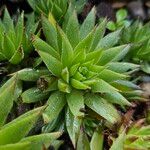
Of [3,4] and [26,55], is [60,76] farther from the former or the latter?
[3,4]

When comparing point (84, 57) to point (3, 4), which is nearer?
point (84, 57)

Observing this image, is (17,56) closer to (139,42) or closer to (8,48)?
(8,48)

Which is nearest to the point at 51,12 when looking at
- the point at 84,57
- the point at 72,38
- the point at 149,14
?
the point at 72,38

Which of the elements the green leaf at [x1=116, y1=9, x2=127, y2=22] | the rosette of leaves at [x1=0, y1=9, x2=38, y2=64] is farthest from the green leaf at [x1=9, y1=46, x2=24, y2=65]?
the green leaf at [x1=116, y1=9, x2=127, y2=22]

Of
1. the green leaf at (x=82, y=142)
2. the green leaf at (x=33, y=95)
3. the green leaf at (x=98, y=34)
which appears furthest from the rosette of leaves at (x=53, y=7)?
the green leaf at (x=82, y=142)

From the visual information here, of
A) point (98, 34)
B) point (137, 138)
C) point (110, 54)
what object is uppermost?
point (98, 34)

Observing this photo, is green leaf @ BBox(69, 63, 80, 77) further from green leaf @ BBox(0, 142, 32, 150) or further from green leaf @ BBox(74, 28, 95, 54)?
green leaf @ BBox(0, 142, 32, 150)

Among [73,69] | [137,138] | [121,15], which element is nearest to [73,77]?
[73,69]
